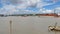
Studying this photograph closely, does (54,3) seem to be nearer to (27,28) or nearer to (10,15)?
(27,28)

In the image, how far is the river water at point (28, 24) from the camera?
151 centimetres

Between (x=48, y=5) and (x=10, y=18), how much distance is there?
587mm

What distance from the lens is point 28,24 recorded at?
1560 millimetres

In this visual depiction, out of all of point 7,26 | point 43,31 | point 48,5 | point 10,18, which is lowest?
point 43,31

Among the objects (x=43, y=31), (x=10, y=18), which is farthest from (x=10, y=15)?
(x=43, y=31)

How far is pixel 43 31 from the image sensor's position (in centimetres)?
153

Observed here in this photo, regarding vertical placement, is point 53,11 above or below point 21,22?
above

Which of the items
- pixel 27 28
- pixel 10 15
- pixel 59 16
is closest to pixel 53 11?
pixel 59 16

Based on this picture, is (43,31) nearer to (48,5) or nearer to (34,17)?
(34,17)

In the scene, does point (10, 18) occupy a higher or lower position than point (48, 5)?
lower

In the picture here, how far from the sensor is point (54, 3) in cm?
149

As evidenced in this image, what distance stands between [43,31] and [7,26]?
54 cm

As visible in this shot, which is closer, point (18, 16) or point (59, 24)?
point (59, 24)

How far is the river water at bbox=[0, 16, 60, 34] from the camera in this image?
1515 mm
